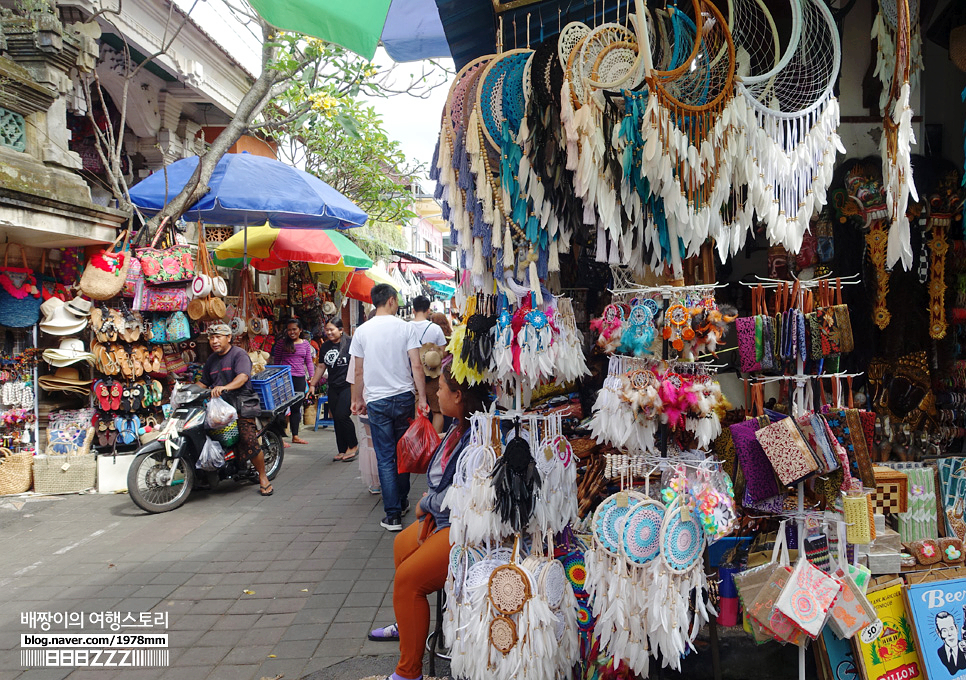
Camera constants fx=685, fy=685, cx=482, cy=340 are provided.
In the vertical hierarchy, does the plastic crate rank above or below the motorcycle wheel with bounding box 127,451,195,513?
above

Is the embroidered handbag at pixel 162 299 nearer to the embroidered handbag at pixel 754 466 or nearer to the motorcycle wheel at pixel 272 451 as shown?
the motorcycle wheel at pixel 272 451

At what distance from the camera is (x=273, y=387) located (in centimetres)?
707

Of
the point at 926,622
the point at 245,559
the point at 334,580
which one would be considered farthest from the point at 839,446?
the point at 245,559

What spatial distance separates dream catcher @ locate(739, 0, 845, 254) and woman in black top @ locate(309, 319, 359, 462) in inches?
235

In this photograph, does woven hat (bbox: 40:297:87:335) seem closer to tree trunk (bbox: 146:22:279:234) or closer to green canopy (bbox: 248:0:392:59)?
tree trunk (bbox: 146:22:279:234)

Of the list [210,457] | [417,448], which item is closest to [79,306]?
[210,457]

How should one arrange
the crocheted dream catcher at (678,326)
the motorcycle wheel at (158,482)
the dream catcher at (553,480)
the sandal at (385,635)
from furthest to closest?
the motorcycle wheel at (158,482)
the sandal at (385,635)
the dream catcher at (553,480)
the crocheted dream catcher at (678,326)

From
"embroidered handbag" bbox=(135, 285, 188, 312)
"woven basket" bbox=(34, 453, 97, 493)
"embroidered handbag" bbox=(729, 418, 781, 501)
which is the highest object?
"embroidered handbag" bbox=(135, 285, 188, 312)

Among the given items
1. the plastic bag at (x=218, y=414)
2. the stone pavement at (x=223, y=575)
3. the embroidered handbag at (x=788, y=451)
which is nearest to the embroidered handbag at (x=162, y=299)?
the plastic bag at (x=218, y=414)

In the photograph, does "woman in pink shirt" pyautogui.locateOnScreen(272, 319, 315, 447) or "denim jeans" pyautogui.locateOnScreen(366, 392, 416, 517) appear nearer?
"denim jeans" pyautogui.locateOnScreen(366, 392, 416, 517)

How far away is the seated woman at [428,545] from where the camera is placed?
9.69ft

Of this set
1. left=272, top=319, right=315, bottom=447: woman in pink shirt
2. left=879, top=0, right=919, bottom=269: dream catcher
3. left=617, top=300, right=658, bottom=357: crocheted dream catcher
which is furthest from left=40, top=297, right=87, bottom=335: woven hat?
left=879, top=0, right=919, bottom=269: dream catcher

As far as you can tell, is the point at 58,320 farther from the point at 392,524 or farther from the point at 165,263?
the point at 392,524

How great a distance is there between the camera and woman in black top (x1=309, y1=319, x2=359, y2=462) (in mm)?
8079
